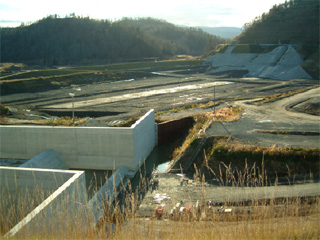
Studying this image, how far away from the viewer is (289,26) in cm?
6975

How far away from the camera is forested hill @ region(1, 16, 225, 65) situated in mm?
88812

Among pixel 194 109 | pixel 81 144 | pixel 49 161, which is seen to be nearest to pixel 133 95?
pixel 194 109

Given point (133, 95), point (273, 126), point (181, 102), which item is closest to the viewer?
point (273, 126)

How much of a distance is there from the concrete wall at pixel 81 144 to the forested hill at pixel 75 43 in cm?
6603

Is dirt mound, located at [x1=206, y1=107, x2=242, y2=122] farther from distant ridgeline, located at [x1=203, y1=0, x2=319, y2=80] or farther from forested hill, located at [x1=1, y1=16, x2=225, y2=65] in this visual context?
forested hill, located at [x1=1, y1=16, x2=225, y2=65]

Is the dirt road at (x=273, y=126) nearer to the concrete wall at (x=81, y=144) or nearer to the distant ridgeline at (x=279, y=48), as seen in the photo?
the concrete wall at (x=81, y=144)

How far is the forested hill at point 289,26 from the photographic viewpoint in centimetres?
6606

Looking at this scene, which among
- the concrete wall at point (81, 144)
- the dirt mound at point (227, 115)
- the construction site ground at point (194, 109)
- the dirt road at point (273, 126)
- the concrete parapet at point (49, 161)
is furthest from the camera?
the dirt mound at point (227, 115)

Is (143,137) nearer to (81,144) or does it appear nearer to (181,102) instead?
(81,144)

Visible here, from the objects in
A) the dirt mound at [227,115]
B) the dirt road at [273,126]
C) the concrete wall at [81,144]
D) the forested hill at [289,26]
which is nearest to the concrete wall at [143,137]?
the concrete wall at [81,144]

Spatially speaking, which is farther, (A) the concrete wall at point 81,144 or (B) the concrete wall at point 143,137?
(B) the concrete wall at point 143,137

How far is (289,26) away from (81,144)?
66.5 metres

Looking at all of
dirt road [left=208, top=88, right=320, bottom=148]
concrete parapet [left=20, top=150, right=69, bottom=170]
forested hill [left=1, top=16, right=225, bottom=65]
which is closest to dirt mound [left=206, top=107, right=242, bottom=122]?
dirt road [left=208, top=88, right=320, bottom=148]

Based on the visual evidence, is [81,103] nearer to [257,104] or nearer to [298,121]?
[257,104]
